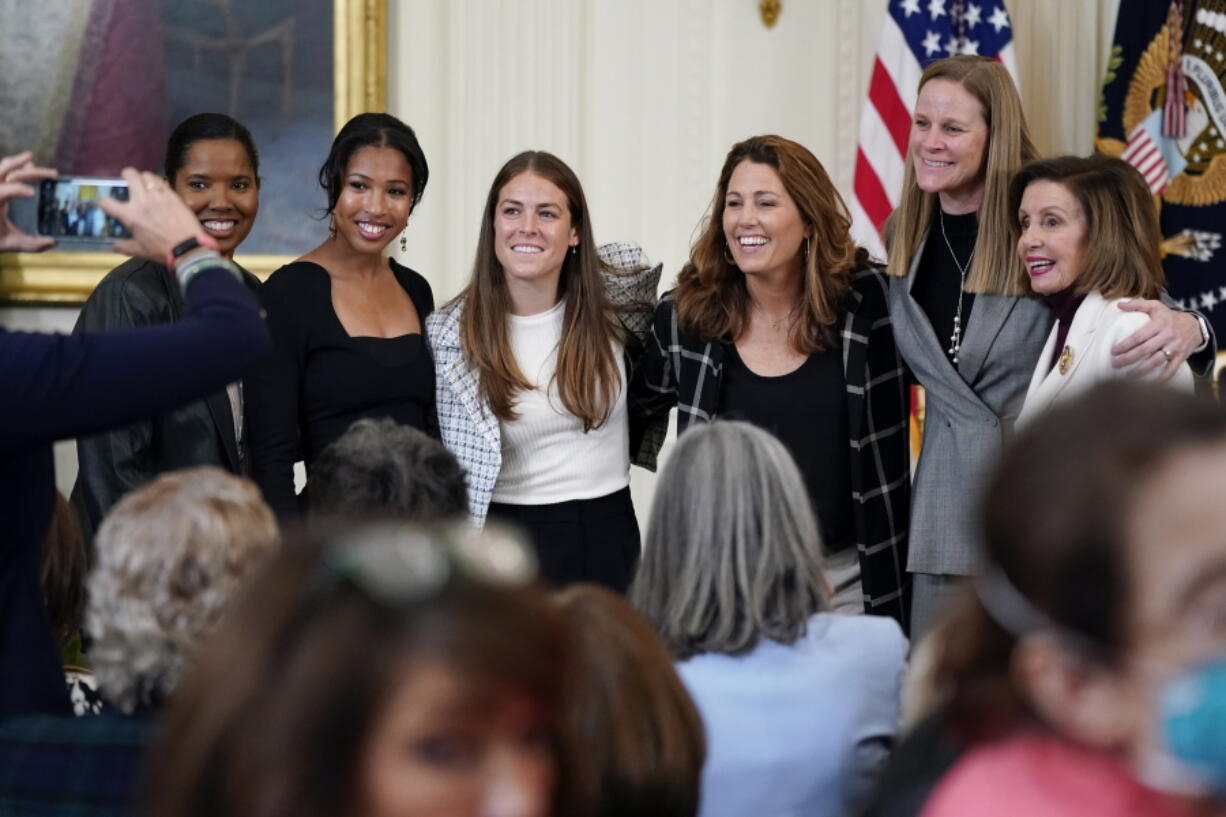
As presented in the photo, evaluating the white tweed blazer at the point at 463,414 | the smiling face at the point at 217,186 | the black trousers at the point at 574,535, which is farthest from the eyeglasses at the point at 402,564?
the smiling face at the point at 217,186

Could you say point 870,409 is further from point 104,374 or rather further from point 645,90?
point 645,90

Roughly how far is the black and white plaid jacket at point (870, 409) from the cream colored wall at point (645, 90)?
2119 mm

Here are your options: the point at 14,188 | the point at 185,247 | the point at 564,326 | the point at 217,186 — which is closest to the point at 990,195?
the point at 564,326

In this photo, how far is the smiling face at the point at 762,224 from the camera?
3.89 m


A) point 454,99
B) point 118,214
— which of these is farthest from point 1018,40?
point 118,214

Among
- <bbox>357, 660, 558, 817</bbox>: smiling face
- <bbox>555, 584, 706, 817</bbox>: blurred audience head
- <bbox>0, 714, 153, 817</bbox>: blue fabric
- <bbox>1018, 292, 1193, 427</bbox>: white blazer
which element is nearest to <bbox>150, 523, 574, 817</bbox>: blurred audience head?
<bbox>357, 660, 558, 817</bbox>: smiling face

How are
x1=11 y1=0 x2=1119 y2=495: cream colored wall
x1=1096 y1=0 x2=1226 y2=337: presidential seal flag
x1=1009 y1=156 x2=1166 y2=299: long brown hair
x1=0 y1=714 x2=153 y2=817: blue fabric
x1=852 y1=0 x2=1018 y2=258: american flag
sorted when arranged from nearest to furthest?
x1=0 y1=714 x2=153 y2=817: blue fabric < x1=1009 y1=156 x2=1166 y2=299: long brown hair < x1=1096 y1=0 x2=1226 y2=337: presidential seal flag < x1=852 y1=0 x2=1018 y2=258: american flag < x1=11 y1=0 x2=1119 y2=495: cream colored wall

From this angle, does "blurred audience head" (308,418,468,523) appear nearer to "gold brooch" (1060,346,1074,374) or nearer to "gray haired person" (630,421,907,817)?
"gray haired person" (630,421,907,817)

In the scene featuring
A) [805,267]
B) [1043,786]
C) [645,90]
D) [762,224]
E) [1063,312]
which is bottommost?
[1043,786]

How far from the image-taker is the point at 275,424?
3.65 meters

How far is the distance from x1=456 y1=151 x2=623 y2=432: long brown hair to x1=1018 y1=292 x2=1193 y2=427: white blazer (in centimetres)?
104

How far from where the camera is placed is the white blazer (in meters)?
3.44

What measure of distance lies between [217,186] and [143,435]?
0.79 metres

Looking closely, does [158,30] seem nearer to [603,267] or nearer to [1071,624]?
[603,267]
